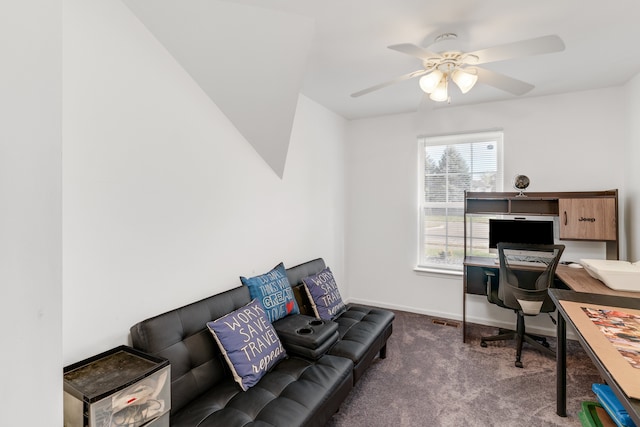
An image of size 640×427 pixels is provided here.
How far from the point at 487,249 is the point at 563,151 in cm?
123

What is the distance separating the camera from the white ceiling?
5.63ft

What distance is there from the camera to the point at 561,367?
79.5 inches

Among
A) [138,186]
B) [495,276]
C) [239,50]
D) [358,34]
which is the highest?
[358,34]

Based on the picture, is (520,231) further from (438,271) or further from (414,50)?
(414,50)

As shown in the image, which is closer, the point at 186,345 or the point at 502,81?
the point at 186,345

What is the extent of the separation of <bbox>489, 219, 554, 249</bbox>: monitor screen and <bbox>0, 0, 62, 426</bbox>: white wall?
349 centimetres

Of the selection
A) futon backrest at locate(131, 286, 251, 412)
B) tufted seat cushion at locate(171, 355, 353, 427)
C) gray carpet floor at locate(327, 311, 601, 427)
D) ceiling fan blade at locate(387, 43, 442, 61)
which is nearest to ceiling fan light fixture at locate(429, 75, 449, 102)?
ceiling fan blade at locate(387, 43, 442, 61)

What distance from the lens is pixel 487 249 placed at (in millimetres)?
3543

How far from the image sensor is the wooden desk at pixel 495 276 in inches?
84.9

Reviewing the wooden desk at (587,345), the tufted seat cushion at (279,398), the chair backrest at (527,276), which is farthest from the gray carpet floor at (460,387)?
the chair backrest at (527,276)

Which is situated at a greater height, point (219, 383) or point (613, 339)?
point (613, 339)

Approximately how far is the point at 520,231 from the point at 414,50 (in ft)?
7.63

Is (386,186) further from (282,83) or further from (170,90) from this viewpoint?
(170,90)

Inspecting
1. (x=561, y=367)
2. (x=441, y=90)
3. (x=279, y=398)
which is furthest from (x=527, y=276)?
(x=279, y=398)
